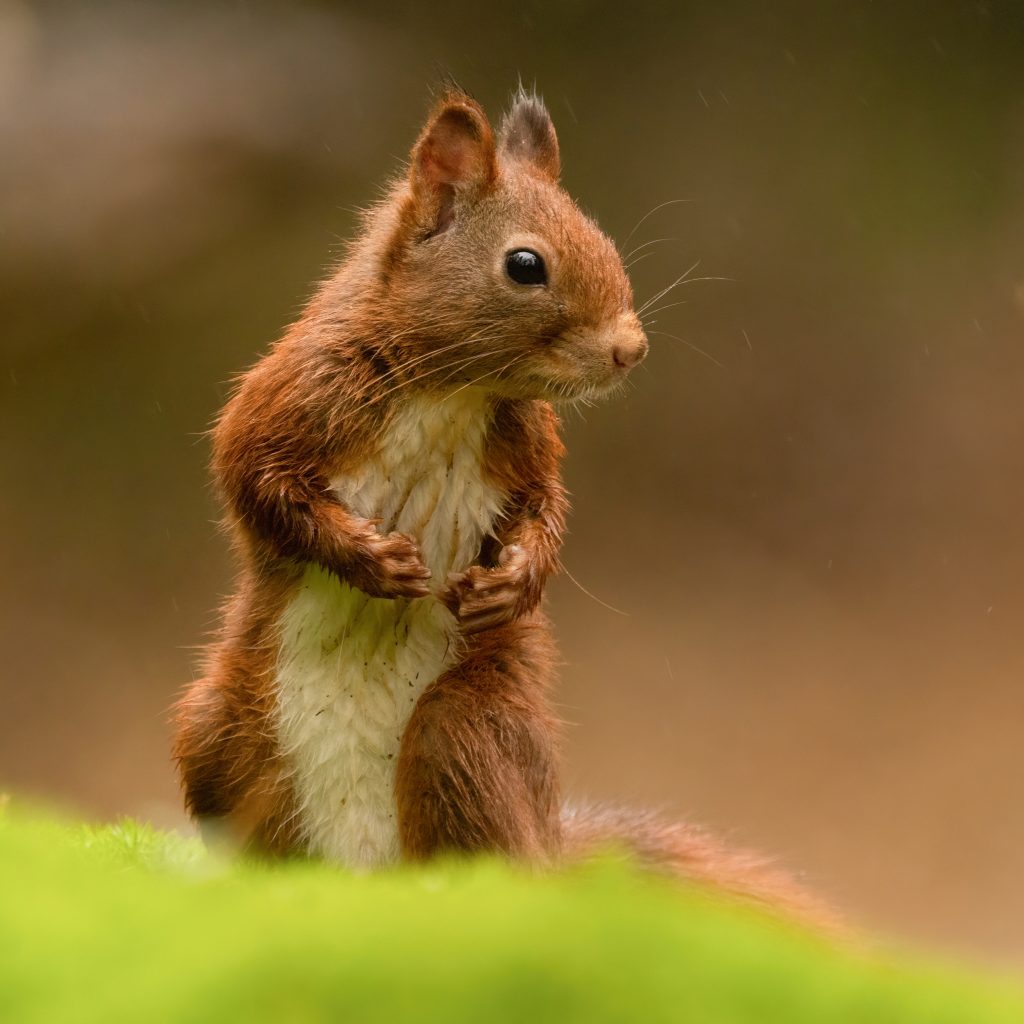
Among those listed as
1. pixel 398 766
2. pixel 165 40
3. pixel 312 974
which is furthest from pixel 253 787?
pixel 165 40

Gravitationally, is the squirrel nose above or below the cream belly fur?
above

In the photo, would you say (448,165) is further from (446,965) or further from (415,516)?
(446,965)

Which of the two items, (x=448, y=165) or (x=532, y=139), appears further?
(x=532, y=139)

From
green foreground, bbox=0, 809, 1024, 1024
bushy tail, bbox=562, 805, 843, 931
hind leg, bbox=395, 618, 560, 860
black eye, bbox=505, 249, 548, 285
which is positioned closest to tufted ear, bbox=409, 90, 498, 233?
black eye, bbox=505, 249, 548, 285

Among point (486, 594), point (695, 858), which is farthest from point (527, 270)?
point (695, 858)

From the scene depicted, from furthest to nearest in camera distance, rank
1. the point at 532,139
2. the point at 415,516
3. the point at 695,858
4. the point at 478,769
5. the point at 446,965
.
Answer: the point at 695,858 → the point at 532,139 → the point at 415,516 → the point at 478,769 → the point at 446,965

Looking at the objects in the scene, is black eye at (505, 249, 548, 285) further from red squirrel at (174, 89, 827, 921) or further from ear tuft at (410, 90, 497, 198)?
ear tuft at (410, 90, 497, 198)

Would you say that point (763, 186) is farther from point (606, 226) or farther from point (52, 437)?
point (52, 437)

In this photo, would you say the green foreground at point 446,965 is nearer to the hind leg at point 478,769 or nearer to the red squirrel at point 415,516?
the hind leg at point 478,769

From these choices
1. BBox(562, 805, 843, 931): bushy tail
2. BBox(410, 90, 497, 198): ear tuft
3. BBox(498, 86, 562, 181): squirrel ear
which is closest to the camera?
BBox(410, 90, 497, 198): ear tuft
